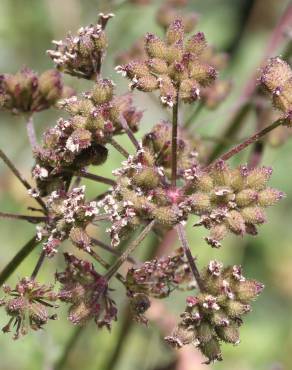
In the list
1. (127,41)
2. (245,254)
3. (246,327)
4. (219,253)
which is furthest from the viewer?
(127,41)

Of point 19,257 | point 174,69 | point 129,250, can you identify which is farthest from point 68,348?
point 174,69

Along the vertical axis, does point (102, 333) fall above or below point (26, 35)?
below

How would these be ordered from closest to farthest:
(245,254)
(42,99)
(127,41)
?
(42,99) < (245,254) < (127,41)

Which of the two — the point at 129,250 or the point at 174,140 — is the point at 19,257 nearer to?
the point at 129,250

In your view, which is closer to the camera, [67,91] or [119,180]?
[119,180]

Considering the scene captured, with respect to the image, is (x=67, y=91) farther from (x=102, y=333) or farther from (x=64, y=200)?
(x=102, y=333)

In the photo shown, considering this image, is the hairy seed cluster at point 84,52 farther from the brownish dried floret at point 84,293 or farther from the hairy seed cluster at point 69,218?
the brownish dried floret at point 84,293

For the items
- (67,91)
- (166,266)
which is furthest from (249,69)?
(166,266)

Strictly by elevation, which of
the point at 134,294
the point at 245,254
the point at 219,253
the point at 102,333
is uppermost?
the point at 245,254
